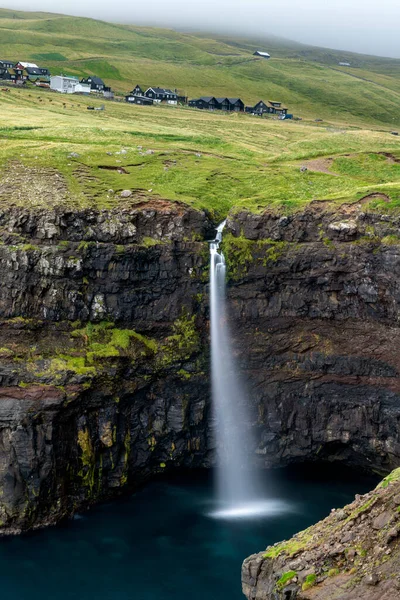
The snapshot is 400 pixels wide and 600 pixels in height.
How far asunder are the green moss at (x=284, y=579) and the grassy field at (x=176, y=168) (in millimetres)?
28176

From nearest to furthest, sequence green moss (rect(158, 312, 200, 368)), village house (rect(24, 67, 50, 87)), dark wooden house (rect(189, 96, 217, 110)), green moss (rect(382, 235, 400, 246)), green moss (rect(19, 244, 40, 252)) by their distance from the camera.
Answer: green moss (rect(19, 244, 40, 252))
green moss (rect(382, 235, 400, 246))
green moss (rect(158, 312, 200, 368))
dark wooden house (rect(189, 96, 217, 110))
village house (rect(24, 67, 50, 87))

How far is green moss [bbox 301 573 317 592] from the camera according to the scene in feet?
76.1

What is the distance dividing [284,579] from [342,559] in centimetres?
237

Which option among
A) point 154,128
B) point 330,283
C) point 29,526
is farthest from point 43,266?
point 154,128

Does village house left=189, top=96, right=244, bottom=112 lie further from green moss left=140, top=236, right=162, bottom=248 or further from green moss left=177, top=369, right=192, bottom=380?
green moss left=177, top=369, right=192, bottom=380

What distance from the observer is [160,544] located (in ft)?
133

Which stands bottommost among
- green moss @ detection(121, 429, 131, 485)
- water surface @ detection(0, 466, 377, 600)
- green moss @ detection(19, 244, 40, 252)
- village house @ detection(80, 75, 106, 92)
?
water surface @ detection(0, 466, 377, 600)

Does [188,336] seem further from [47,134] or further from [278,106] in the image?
[278,106]

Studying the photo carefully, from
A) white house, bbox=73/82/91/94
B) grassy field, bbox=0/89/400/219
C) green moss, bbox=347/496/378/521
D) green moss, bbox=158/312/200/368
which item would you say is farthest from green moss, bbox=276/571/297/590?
white house, bbox=73/82/91/94

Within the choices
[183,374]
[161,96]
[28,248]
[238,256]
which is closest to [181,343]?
[183,374]

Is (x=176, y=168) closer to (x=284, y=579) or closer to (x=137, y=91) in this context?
(x=284, y=579)

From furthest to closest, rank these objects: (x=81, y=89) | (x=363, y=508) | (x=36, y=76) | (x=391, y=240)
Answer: (x=36, y=76), (x=81, y=89), (x=391, y=240), (x=363, y=508)

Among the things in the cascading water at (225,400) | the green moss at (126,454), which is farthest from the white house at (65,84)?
the green moss at (126,454)

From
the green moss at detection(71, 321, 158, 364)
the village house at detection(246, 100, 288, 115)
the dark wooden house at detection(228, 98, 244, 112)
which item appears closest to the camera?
the green moss at detection(71, 321, 158, 364)
